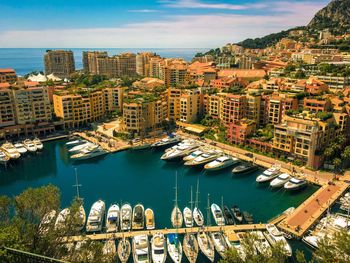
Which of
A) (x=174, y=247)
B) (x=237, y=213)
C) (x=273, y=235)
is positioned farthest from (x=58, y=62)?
(x=273, y=235)

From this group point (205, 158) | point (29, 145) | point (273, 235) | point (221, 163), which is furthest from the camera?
point (29, 145)

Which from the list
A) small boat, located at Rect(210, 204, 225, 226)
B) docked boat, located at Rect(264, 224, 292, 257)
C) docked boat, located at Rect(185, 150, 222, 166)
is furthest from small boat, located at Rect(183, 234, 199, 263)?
docked boat, located at Rect(185, 150, 222, 166)

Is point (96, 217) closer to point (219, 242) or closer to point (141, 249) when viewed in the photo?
point (141, 249)

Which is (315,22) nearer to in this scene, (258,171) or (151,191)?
(258,171)

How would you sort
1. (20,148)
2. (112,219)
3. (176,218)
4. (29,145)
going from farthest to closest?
(29,145), (20,148), (112,219), (176,218)

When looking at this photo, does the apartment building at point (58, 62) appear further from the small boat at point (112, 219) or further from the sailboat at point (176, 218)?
the sailboat at point (176, 218)
